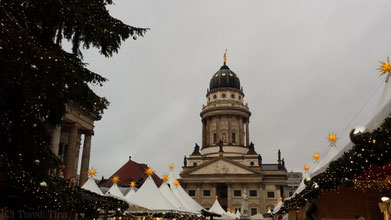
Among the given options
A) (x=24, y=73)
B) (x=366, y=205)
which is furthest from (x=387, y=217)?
(x=24, y=73)

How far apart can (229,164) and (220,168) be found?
2.01 meters

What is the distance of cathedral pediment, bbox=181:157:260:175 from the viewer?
225ft

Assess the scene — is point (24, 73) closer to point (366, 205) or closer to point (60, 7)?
point (60, 7)

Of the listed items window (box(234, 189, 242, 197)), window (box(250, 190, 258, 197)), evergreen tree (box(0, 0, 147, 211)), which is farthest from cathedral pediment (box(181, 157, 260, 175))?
evergreen tree (box(0, 0, 147, 211))

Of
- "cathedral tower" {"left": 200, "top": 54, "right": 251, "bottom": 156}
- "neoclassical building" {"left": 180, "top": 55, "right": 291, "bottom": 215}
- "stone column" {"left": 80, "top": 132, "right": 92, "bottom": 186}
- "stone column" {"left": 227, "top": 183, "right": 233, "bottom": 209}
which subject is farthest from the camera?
"cathedral tower" {"left": 200, "top": 54, "right": 251, "bottom": 156}

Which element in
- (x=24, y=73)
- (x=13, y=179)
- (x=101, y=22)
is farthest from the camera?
(x=13, y=179)

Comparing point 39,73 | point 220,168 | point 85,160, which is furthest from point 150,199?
point 220,168

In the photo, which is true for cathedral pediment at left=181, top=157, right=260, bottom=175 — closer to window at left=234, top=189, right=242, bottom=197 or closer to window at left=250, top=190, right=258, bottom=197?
window at left=234, top=189, right=242, bottom=197

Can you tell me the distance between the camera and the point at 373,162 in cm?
743

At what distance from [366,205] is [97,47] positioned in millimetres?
10270

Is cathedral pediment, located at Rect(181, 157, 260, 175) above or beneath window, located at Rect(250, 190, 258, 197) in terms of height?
above

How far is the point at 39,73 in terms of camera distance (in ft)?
21.4

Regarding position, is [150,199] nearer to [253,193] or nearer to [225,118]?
[253,193]

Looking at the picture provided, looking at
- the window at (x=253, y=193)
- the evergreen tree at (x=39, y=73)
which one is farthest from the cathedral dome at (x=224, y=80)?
the evergreen tree at (x=39, y=73)
